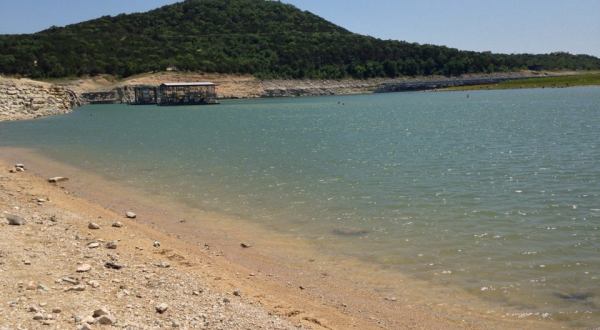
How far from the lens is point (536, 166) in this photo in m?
22.5

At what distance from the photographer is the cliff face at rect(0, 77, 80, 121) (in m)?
60.6

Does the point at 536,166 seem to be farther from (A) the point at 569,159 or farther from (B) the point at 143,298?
(B) the point at 143,298

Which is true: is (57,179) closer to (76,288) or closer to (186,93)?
(76,288)

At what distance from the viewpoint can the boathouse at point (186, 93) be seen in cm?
10569

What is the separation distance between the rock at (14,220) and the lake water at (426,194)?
19.1 feet

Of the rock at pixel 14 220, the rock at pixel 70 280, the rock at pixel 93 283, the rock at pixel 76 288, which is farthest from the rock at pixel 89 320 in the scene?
the rock at pixel 14 220

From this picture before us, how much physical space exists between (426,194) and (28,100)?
199 feet

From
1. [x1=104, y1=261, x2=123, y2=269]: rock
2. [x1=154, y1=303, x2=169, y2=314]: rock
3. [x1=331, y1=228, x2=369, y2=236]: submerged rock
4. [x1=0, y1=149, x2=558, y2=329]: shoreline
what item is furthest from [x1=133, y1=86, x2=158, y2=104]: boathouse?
[x1=154, y1=303, x2=169, y2=314]: rock

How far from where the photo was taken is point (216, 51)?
15225 cm

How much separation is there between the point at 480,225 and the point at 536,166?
34.2 feet

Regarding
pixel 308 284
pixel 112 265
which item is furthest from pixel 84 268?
pixel 308 284

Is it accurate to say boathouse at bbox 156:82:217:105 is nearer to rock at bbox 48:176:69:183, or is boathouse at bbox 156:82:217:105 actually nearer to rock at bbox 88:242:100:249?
rock at bbox 48:176:69:183

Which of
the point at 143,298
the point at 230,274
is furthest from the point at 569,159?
the point at 143,298

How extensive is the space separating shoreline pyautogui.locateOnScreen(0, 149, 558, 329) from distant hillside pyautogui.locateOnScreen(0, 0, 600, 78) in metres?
113
